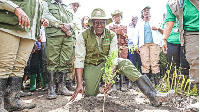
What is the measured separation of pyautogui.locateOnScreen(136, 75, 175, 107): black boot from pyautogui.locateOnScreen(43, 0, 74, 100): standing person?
4.62ft

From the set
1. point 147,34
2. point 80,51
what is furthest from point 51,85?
point 147,34

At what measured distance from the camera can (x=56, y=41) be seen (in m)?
3.25

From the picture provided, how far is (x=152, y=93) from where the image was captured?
2.36 m

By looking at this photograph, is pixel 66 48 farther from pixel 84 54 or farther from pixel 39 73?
pixel 39 73

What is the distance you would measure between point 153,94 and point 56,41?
194 centimetres

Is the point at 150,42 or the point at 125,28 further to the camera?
the point at 125,28

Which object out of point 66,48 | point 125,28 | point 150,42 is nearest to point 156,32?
point 150,42

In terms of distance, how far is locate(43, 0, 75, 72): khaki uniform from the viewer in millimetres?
3221

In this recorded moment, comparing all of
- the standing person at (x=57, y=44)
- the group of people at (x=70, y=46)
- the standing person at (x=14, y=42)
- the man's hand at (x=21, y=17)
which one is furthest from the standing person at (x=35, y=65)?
the man's hand at (x=21, y=17)

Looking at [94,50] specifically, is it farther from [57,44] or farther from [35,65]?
[35,65]

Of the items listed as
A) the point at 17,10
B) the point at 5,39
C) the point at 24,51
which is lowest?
the point at 24,51

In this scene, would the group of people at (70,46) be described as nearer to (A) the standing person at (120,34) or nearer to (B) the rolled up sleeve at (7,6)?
(B) the rolled up sleeve at (7,6)

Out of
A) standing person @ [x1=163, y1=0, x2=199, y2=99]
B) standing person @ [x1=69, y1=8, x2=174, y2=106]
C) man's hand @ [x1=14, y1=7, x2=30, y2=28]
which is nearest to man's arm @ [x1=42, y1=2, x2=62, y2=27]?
standing person @ [x1=69, y1=8, x2=174, y2=106]

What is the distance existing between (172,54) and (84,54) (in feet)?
5.41
